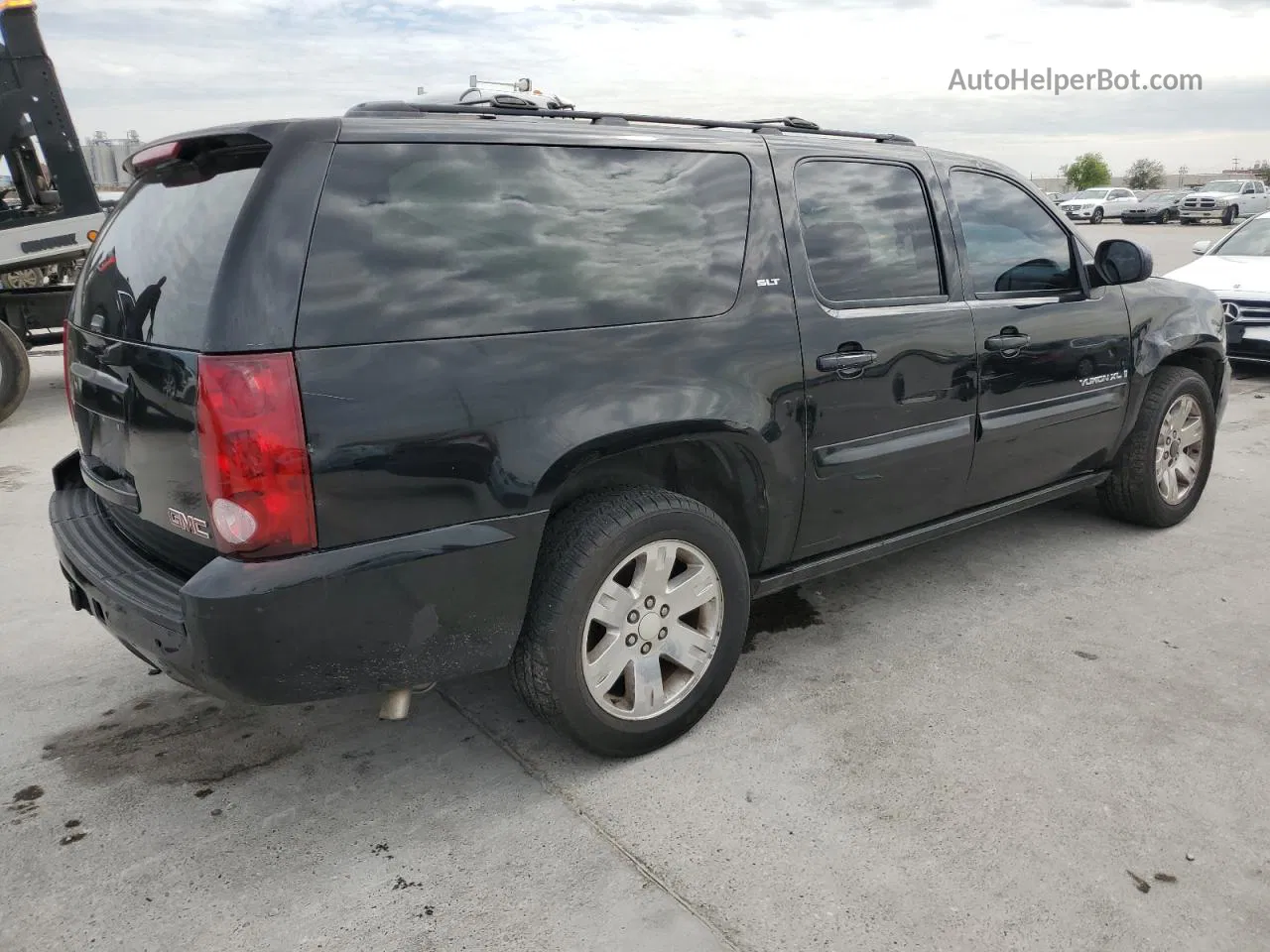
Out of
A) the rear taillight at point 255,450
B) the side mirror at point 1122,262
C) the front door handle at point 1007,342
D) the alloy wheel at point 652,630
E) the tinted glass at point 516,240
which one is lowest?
the alloy wheel at point 652,630

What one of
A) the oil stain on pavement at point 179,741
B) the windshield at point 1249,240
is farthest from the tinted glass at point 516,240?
the windshield at point 1249,240

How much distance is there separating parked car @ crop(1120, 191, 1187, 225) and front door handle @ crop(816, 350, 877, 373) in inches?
1612

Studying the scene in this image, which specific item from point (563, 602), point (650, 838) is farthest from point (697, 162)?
point (650, 838)

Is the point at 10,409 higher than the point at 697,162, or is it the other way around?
the point at 697,162

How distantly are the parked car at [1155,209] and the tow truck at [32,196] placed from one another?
39259mm

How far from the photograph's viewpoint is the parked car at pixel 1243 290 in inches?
335

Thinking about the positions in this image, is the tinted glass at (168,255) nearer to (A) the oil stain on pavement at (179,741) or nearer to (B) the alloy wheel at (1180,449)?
(A) the oil stain on pavement at (179,741)

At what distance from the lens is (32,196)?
8.10 m

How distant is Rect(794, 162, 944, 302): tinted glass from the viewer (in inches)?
128

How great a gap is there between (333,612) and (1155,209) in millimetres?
42669

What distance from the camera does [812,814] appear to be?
2678 millimetres

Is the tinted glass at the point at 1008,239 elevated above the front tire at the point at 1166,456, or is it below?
above

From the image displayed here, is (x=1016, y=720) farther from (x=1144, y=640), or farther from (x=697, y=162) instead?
A: (x=697, y=162)

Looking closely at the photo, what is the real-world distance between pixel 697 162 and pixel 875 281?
2.59ft
